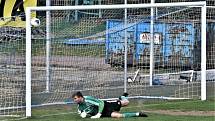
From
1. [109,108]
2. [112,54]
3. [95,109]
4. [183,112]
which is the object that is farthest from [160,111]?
[112,54]

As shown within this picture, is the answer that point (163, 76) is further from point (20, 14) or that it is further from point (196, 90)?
point (20, 14)

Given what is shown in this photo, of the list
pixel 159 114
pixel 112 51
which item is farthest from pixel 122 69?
pixel 159 114

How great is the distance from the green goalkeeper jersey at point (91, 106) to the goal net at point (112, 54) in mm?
1485

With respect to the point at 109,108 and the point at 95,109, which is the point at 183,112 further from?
the point at 95,109

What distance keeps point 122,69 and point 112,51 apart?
0.74 metres

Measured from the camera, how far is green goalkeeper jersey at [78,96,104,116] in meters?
13.7

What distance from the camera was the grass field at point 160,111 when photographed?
44.8 ft

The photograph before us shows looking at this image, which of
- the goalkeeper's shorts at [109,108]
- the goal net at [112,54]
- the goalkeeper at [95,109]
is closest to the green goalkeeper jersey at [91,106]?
the goalkeeper at [95,109]

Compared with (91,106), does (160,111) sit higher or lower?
lower

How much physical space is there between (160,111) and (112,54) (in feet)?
8.98

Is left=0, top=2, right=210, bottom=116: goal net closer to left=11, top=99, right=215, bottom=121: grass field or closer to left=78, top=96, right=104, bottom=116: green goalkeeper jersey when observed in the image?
left=11, top=99, right=215, bottom=121: grass field

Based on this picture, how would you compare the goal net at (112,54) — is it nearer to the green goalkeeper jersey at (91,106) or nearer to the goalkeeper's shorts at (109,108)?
the green goalkeeper jersey at (91,106)

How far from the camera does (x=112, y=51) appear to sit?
16.9 m

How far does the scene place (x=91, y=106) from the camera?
1376 centimetres
